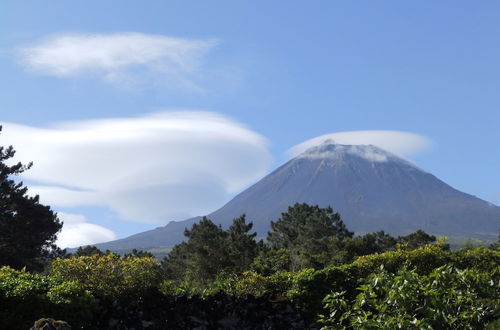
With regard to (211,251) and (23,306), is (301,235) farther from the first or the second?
(23,306)

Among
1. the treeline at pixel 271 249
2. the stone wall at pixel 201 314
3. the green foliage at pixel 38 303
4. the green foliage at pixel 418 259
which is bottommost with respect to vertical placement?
the stone wall at pixel 201 314

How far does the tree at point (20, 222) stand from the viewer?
34.8 meters

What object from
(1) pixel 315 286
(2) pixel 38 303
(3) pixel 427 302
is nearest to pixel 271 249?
(1) pixel 315 286

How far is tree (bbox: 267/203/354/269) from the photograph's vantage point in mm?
48906

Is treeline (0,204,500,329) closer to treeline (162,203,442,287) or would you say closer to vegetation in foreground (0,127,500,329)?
vegetation in foreground (0,127,500,329)

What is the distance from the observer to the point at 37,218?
38500 millimetres

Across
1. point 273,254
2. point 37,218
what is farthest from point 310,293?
point 37,218

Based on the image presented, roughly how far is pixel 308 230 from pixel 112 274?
39083 mm

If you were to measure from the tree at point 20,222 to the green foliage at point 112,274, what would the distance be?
16753mm

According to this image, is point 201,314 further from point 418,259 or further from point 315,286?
point 418,259

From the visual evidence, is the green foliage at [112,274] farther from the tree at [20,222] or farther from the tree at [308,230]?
the tree at [308,230]

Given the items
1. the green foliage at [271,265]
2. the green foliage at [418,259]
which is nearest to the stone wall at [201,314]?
the green foliage at [418,259]

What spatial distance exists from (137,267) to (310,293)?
541 centimetres

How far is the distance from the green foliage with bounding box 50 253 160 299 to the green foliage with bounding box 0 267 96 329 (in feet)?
9.56
